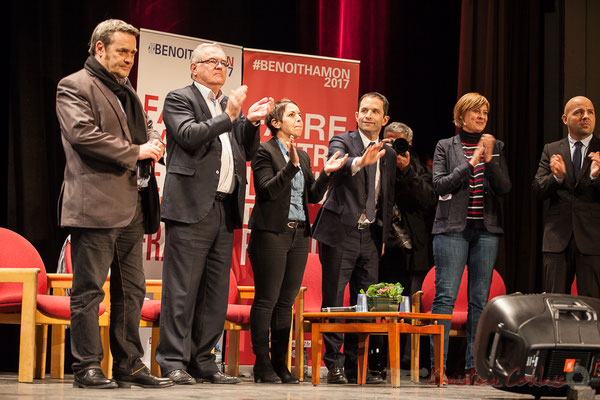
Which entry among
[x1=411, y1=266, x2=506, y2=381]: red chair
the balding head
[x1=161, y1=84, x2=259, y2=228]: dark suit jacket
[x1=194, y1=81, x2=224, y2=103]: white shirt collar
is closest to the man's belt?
[x1=161, y1=84, x2=259, y2=228]: dark suit jacket

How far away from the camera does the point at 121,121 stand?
3287 millimetres

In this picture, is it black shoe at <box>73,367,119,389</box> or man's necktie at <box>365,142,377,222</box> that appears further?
man's necktie at <box>365,142,377,222</box>

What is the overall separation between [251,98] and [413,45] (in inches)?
62.7

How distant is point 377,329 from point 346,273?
0.44 meters

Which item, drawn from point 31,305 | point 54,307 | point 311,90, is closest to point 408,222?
point 311,90

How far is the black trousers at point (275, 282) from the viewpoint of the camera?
3.96 meters

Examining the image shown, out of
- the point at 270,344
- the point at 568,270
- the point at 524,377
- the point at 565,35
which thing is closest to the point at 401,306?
the point at 270,344

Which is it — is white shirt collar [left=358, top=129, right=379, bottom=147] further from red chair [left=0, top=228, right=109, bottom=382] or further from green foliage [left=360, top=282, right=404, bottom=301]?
red chair [left=0, top=228, right=109, bottom=382]

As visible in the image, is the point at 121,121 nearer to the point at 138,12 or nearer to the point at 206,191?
the point at 206,191

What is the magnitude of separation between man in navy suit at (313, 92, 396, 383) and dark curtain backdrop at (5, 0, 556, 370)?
1.74 metres

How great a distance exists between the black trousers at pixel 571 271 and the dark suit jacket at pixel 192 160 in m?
1.82

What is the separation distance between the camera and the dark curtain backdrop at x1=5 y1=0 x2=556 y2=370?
497 centimetres

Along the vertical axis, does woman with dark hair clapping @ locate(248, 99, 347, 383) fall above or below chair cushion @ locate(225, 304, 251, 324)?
above

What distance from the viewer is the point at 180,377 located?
3.44 meters
